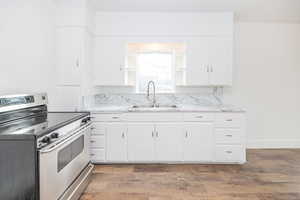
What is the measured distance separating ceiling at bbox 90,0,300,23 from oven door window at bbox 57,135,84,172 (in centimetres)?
220

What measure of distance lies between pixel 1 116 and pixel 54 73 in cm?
160

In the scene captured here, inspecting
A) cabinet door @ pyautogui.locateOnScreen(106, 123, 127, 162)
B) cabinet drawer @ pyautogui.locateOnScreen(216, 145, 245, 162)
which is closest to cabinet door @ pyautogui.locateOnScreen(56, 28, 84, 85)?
cabinet door @ pyautogui.locateOnScreen(106, 123, 127, 162)

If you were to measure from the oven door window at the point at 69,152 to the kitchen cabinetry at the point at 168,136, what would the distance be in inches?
39.0

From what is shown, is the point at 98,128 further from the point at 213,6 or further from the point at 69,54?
the point at 213,6

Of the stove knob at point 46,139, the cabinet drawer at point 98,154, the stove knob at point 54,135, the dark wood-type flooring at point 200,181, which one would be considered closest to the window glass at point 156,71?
the cabinet drawer at point 98,154

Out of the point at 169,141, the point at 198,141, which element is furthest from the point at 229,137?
the point at 169,141

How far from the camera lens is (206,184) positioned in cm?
288

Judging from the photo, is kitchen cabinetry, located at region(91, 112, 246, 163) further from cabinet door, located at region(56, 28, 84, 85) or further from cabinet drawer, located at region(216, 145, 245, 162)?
cabinet door, located at region(56, 28, 84, 85)

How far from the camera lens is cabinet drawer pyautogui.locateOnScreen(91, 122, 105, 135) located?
11.6 feet

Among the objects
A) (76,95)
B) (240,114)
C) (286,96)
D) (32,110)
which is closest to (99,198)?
(32,110)

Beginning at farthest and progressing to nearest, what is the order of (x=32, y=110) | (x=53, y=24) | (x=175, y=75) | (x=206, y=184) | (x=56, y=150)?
(x=175, y=75), (x=53, y=24), (x=206, y=184), (x=32, y=110), (x=56, y=150)

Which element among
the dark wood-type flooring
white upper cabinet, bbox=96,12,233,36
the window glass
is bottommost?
the dark wood-type flooring

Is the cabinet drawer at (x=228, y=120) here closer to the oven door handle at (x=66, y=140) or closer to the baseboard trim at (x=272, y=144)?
the baseboard trim at (x=272, y=144)

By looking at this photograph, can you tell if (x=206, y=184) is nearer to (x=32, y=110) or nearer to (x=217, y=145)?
(x=217, y=145)
